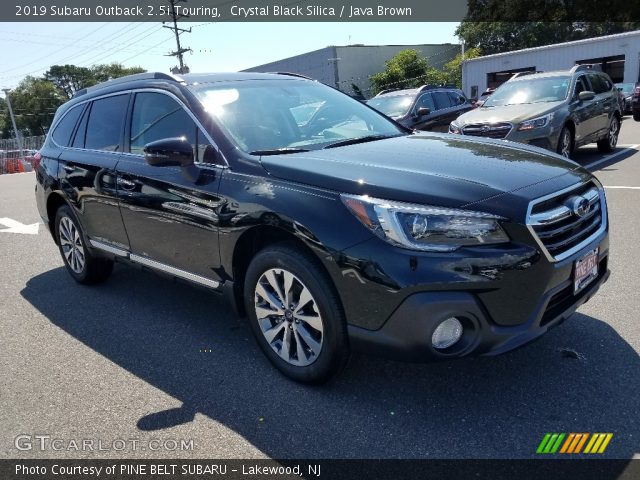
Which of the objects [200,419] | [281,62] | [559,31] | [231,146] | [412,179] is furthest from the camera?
[281,62]

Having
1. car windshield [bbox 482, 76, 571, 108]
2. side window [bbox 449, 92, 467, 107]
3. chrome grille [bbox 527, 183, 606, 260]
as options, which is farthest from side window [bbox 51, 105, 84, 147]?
side window [bbox 449, 92, 467, 107]

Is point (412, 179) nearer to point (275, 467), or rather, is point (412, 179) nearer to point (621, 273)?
point (275, 467)

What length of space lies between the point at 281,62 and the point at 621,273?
58682 mm

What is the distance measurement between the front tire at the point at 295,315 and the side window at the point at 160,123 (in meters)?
0.91

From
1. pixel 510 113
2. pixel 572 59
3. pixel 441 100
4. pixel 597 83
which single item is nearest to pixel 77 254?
pixel 510 113

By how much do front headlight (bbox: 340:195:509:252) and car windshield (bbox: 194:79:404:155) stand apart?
105 centimetres

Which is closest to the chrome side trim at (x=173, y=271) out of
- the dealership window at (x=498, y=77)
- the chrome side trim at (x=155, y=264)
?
the chrome side trim at (x=155, y=264)

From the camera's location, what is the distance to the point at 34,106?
9175cm

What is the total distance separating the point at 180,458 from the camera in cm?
260

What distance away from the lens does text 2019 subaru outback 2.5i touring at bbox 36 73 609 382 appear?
2.50 metres

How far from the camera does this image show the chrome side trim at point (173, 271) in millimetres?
3505

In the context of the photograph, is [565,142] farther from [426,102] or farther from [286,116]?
[286,116]

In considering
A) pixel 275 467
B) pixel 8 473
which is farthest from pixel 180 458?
pixel 8 473

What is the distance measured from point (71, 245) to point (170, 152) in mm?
2462
